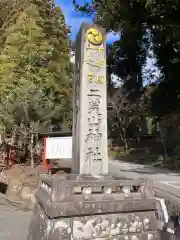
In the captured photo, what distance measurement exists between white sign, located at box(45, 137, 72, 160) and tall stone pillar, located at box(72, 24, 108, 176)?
3569mm

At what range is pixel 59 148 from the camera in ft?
35.9

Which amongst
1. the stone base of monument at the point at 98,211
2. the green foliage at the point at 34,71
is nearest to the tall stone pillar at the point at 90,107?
the stone base of monument at the point at 98,211

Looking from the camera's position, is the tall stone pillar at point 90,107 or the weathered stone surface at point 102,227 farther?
the tall stone pillar at point 90,107

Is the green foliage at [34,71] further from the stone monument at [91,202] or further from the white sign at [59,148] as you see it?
the stone monument at [91,202]

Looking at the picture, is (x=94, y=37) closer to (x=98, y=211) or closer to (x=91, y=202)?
(x=91, y=202)

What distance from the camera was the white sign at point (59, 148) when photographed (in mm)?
10625

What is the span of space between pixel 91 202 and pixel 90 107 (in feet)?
→ 7.58

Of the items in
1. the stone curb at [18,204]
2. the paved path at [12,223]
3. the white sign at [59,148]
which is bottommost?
the paved path at [12,223]

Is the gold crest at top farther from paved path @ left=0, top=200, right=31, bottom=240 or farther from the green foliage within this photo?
the green foliage

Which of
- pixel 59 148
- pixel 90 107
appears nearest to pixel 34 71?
pixel 59 148

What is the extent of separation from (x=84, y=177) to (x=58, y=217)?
1676mm

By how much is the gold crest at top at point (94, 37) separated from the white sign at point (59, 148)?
410 cm

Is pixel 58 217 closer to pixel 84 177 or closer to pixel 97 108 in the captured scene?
pixel 84 177

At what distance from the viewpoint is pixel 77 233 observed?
5.05 metres
